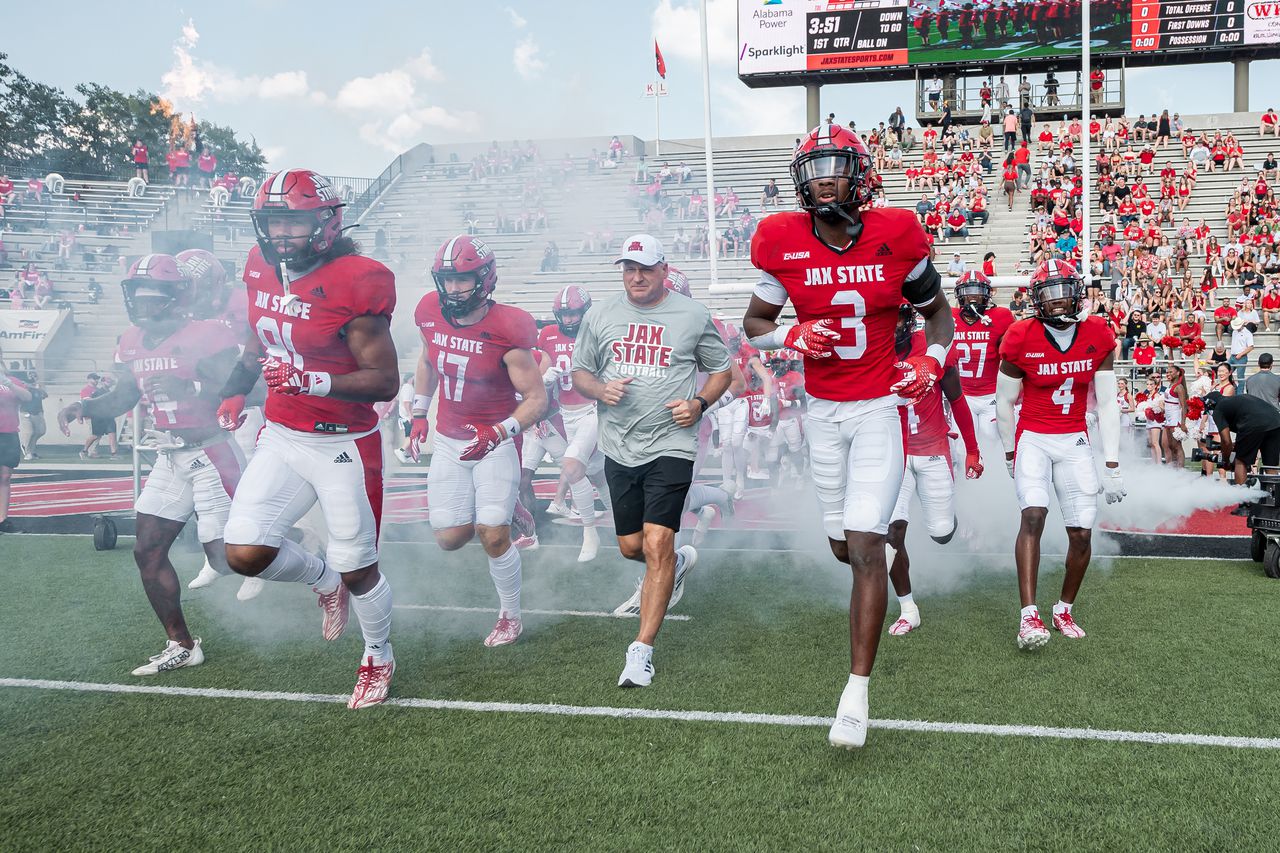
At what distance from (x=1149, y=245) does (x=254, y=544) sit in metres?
21.0

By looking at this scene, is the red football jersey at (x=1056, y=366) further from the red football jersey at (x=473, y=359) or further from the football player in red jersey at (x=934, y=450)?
the red football jersey at (x=473, y=359)

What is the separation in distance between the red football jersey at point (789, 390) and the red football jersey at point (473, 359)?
7.95 m

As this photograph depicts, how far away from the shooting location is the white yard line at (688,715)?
3.66 meters

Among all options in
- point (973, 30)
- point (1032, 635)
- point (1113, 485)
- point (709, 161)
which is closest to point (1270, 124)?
point (973, 30)

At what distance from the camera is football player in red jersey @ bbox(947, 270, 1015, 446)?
26.7 ft

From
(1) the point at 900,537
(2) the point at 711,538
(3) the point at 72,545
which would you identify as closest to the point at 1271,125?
(2) the point at 711,538

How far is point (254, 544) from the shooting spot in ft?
13.8

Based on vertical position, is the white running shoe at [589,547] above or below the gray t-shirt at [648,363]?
below

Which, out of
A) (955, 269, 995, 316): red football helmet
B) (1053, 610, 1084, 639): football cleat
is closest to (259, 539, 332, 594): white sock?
(1053, 610, 1084, 639): football cleat

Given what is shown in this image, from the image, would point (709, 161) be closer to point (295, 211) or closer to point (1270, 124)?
point (295, 211)

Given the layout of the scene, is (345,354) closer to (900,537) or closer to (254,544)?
(254,544)

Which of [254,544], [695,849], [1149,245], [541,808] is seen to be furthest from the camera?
[1149,245]

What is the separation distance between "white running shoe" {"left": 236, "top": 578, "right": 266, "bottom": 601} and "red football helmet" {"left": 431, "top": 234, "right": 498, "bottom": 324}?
2.44 meters

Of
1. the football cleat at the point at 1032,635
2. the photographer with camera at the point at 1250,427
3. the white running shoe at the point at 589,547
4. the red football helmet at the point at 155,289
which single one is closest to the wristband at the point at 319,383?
the red football helmet at the point at 155,289
